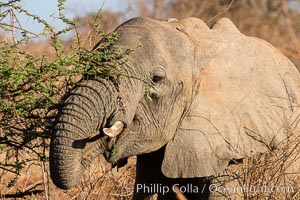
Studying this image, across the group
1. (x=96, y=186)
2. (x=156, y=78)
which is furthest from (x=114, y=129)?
(x=96, y=186)

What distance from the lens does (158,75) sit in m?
4.76

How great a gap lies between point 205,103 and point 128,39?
51cm

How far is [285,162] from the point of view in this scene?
5031 mm

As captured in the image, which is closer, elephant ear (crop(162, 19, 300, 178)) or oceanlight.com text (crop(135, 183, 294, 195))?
oceanlight.com text (crop(135, 183, 294, 195))

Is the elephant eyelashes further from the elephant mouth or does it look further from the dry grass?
the dry grass

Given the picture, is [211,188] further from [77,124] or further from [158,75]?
[77,124]

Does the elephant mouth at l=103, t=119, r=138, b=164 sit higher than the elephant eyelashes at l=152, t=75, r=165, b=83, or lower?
lower

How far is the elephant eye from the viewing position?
15.6ft

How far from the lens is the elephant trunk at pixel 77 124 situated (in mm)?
4465

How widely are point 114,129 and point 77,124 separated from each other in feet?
0.63

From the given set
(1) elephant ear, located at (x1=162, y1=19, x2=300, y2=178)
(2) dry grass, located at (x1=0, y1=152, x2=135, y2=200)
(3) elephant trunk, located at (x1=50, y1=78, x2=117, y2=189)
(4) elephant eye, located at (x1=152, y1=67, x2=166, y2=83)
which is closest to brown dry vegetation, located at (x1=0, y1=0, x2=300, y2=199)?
(2) dry grass, located at (x1=0, y1=152, x2=135, y2=200)

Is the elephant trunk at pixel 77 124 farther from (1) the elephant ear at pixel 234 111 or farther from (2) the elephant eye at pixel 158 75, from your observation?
(1) the elephant ear at pixel 234 111

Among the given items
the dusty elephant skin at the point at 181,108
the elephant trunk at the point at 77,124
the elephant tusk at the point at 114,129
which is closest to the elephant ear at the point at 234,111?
the dusty elephant skin at the point at 181,108

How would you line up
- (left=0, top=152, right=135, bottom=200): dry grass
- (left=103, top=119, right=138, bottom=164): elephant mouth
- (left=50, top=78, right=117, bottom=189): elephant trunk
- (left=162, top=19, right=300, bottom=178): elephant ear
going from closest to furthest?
(left=50, top=78, right=117, bottom=189): elephant trunk < (left=103, top=119, right=138, bottom=164): elephant mouth < (left=162, top=19, right=300, bottom=178): elephant ear < (left=0, top=152, right=135, bottom=200): dry grass
